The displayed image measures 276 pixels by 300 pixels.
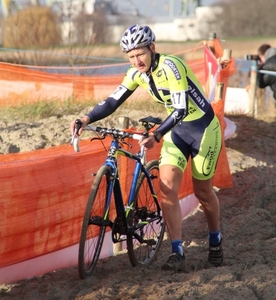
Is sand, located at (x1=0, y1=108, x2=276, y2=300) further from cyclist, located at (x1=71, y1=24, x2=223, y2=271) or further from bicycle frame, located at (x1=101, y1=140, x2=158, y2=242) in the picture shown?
bicycle frame, located at (x1=101, y1=140, x2=158, y2=242)

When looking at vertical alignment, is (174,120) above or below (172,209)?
above

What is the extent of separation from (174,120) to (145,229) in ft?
4.01

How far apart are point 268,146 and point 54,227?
6062 millimetres

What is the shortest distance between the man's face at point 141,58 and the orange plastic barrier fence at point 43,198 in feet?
3.27

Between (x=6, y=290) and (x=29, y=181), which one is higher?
(x=29, y=181)

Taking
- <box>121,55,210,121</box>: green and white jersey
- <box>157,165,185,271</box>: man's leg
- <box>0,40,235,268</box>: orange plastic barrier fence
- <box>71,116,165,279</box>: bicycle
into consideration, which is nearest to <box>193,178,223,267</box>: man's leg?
<box>157,165,185,271</box>: man's leg

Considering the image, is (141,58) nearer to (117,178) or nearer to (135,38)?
(135,38)

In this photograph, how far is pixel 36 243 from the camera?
19.0 feet

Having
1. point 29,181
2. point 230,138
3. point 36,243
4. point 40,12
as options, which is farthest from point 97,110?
point 40,12

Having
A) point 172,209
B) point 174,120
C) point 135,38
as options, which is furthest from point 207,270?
point 135,38

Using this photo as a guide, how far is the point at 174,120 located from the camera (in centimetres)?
560

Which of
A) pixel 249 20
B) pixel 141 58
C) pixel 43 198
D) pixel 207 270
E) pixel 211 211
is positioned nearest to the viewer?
pixel 207 270

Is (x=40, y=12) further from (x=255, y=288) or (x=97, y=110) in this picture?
(x=255, y=288)

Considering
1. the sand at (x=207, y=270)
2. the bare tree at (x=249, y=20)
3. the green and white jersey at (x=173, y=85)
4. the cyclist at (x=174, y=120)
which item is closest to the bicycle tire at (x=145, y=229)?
the sand at (x=207, y=270)
